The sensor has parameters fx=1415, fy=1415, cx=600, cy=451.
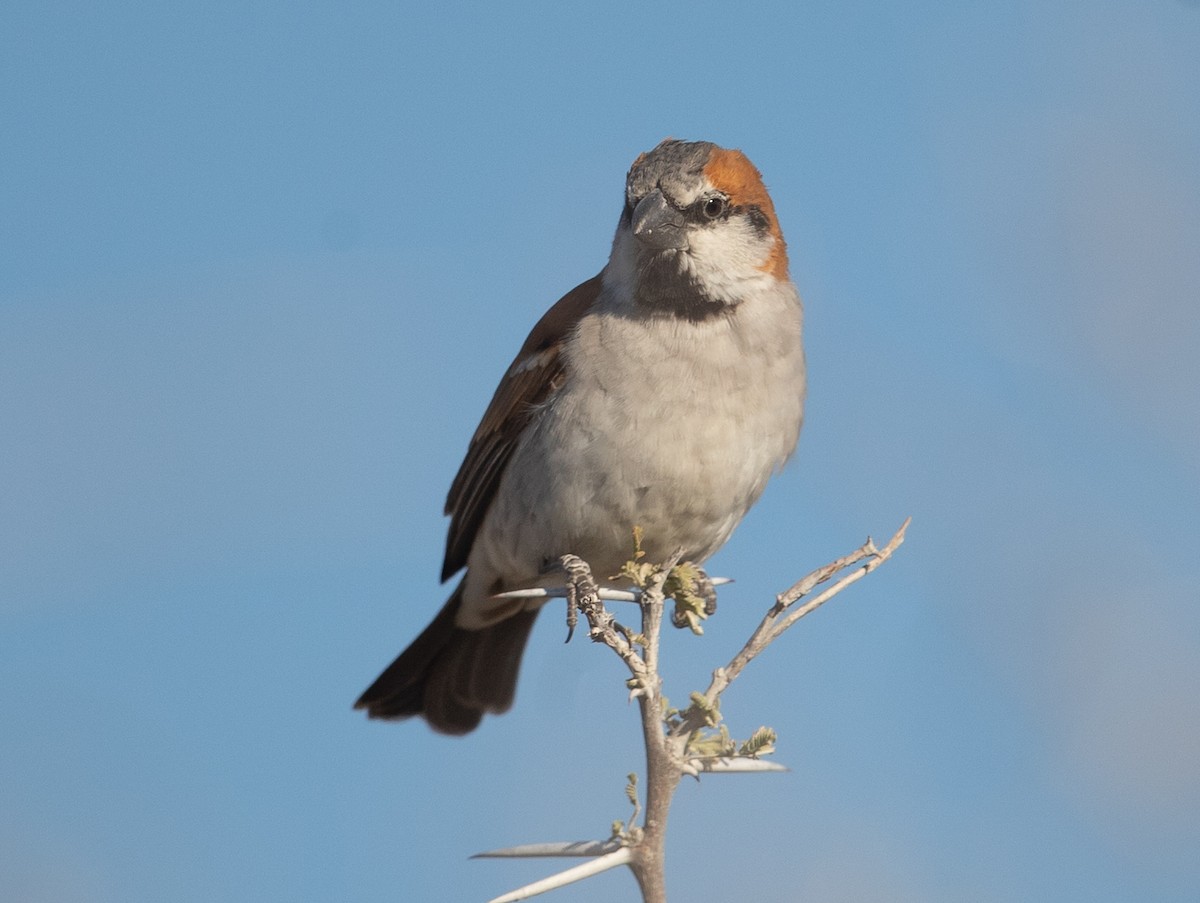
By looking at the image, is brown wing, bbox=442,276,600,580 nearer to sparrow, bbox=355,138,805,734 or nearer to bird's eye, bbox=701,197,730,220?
sparrow, bbox=355,138,805,734

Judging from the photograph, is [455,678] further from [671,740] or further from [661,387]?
[671,740]

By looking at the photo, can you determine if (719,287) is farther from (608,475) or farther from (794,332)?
(608,475)

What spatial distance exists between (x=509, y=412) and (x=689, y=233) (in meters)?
1.00

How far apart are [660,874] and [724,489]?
2295 millimetres

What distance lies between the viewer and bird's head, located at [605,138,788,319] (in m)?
4.94

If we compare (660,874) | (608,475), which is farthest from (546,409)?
(660,874)

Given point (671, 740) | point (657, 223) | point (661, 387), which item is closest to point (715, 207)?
point (657, 223)

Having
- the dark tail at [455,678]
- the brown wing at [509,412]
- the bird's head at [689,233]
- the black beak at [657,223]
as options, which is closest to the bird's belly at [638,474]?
the brown wing at [509,412]

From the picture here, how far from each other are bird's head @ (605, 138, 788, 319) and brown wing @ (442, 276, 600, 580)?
0.32 metres

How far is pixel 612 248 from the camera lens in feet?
17.6

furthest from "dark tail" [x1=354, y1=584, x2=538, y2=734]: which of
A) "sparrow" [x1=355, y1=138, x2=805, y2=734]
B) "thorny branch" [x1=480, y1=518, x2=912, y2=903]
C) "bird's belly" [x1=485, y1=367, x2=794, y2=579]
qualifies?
"thorny branch" [x1=480, y1=518, x2=912, y2=903]

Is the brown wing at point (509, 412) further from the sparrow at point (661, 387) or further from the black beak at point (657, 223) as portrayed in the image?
the black beak at point (657, 223)

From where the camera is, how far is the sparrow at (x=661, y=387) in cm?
490

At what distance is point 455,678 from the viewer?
21.9ft
